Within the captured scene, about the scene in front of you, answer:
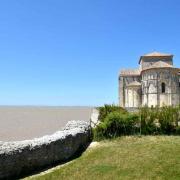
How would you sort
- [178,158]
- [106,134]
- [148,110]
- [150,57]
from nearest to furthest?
[178,158], [106,134], [148,110], [150,57]

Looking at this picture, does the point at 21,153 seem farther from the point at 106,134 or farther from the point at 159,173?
the point at 106,134

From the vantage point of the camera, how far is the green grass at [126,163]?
10.6 m

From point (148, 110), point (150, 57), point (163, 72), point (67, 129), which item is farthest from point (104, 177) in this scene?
point (150, 57)

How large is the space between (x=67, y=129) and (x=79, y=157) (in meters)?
2.29

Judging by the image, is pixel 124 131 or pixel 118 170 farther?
pixel 124 131

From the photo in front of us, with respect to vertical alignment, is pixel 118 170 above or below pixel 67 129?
below

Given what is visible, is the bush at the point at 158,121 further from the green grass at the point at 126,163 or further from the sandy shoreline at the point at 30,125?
the sandy shoreline at the point at 30,125

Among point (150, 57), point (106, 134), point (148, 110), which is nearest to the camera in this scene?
point (106, 134)

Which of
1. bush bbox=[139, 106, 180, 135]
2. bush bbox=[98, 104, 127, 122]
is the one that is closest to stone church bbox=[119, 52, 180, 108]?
bush bbox=[98, 104, 127, 122]

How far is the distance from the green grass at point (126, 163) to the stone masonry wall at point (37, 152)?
2.08ft

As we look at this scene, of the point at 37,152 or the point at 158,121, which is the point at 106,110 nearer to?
the point at 158,121

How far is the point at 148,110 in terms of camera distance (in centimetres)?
1797

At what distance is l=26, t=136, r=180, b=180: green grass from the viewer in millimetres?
10555

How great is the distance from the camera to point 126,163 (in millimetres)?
11680
